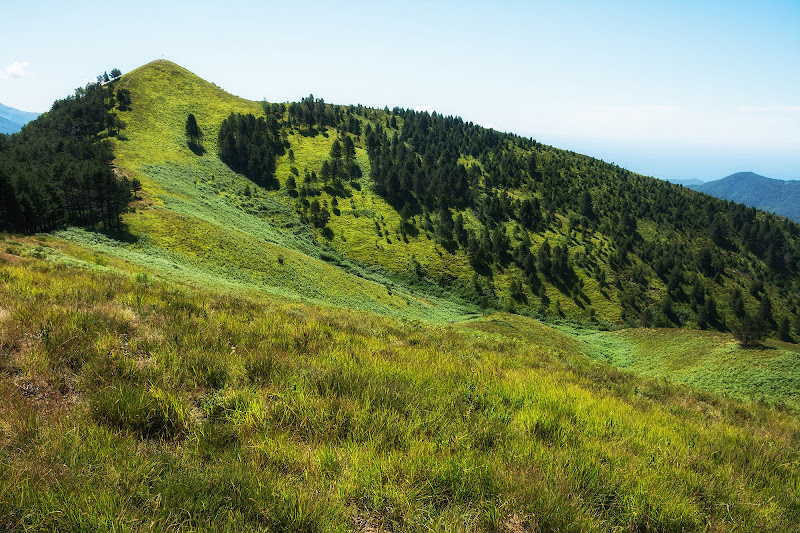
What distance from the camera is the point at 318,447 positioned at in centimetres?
346

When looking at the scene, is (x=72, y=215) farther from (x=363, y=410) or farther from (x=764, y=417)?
(x=764, y=417)

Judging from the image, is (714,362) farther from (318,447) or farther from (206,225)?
(206,225)

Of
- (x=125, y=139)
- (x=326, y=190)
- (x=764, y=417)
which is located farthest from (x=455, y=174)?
(x=764, y=417)

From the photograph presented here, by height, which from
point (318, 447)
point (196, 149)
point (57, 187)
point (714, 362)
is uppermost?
point (196, 149)

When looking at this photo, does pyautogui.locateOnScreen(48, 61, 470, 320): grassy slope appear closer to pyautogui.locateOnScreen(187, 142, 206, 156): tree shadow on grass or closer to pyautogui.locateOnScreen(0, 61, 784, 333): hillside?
pyautogui.locateOnScreen(0, 61, 784, 333): hillside

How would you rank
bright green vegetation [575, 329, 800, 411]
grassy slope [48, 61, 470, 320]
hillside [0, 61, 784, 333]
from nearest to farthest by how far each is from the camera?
bright green vegetation [575, 329, 800, 411] < grassy slope [48, 61, 470, 320] < hillside [0, 61, 784, 333]

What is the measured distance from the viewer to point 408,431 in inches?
153

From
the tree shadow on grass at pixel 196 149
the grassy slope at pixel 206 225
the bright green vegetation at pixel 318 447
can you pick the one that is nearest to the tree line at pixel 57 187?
the grassy slope at pixel 206 225

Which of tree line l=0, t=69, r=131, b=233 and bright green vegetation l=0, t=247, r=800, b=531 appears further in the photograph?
tree line l=0, t=69, r=131, b=233

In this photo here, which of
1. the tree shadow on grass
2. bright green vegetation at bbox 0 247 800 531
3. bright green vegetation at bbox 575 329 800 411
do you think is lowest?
bright green vegetation at bbox 575 329 800 411

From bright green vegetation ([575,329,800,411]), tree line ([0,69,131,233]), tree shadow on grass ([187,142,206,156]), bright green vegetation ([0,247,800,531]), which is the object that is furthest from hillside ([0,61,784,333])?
bright green vegetation ([0,247,800,531])

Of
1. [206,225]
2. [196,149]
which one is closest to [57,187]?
[206,225]

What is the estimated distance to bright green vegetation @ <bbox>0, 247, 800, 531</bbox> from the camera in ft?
8.54

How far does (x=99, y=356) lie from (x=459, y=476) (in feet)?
16.4
